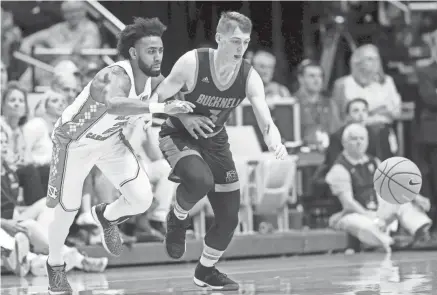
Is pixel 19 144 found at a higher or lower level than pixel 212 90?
lower

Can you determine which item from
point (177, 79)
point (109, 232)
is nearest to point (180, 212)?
point (109, 232)

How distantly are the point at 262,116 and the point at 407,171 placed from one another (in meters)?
2.38

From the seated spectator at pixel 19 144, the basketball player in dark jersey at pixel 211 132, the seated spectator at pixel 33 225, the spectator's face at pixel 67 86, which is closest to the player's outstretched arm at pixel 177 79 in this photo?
the basketball player in dark jersey at pixel 211 132

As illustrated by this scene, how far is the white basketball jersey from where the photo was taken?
754 cm

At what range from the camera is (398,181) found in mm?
9383

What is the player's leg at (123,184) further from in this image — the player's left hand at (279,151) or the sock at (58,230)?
the player's left hand at (279,151)

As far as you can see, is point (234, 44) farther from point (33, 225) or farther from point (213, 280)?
point (33, 225)

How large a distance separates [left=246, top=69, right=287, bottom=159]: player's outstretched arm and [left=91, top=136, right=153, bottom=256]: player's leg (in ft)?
3.25

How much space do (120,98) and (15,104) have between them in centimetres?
326

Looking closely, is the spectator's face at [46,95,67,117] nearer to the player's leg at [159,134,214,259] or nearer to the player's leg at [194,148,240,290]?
the player's leg at [159,134,214,259]

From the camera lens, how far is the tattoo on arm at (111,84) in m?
7.29

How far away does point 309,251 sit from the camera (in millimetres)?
11352

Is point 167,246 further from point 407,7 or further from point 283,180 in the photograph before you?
point 407,7

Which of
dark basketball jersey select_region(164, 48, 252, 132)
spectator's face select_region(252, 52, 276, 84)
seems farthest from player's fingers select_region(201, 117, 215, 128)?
spectator's face select_region(252, 52, 276, 84)
